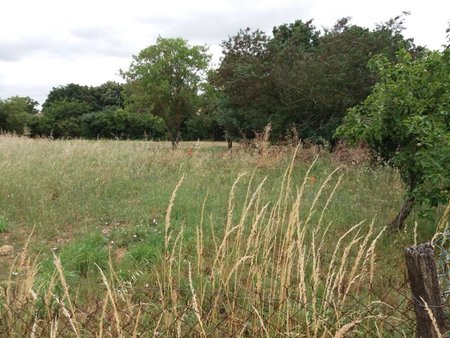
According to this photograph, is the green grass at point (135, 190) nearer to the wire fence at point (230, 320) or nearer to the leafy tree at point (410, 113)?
the leafy tree at point (410, 113)

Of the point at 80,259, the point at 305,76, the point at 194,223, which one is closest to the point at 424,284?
the point at 80,259

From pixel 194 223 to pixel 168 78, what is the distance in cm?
1803

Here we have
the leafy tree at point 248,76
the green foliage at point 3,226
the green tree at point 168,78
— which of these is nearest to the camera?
the green foliage at point 3,226

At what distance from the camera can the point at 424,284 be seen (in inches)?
60.6

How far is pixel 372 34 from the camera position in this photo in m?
12.6

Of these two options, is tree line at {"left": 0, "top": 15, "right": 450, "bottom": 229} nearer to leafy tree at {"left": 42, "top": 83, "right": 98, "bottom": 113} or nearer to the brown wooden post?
the brown wooden post

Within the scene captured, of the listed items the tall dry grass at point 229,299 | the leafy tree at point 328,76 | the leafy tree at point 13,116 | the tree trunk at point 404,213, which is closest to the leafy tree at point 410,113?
the tree trunk at point 404,213

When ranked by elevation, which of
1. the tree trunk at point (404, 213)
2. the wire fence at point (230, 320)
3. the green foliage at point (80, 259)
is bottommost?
the green foliage at point (80, 259)

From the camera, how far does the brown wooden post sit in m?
1.51

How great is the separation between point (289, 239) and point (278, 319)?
1.43ft

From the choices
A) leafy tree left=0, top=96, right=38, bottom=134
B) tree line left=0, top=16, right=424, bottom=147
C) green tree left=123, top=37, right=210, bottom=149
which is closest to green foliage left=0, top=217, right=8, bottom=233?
tree line left=0, top=16, right=424, bottom=147

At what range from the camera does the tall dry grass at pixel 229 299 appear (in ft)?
6.00

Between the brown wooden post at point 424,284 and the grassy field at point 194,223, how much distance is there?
433mm

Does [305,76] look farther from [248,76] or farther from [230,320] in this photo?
[230,320]
